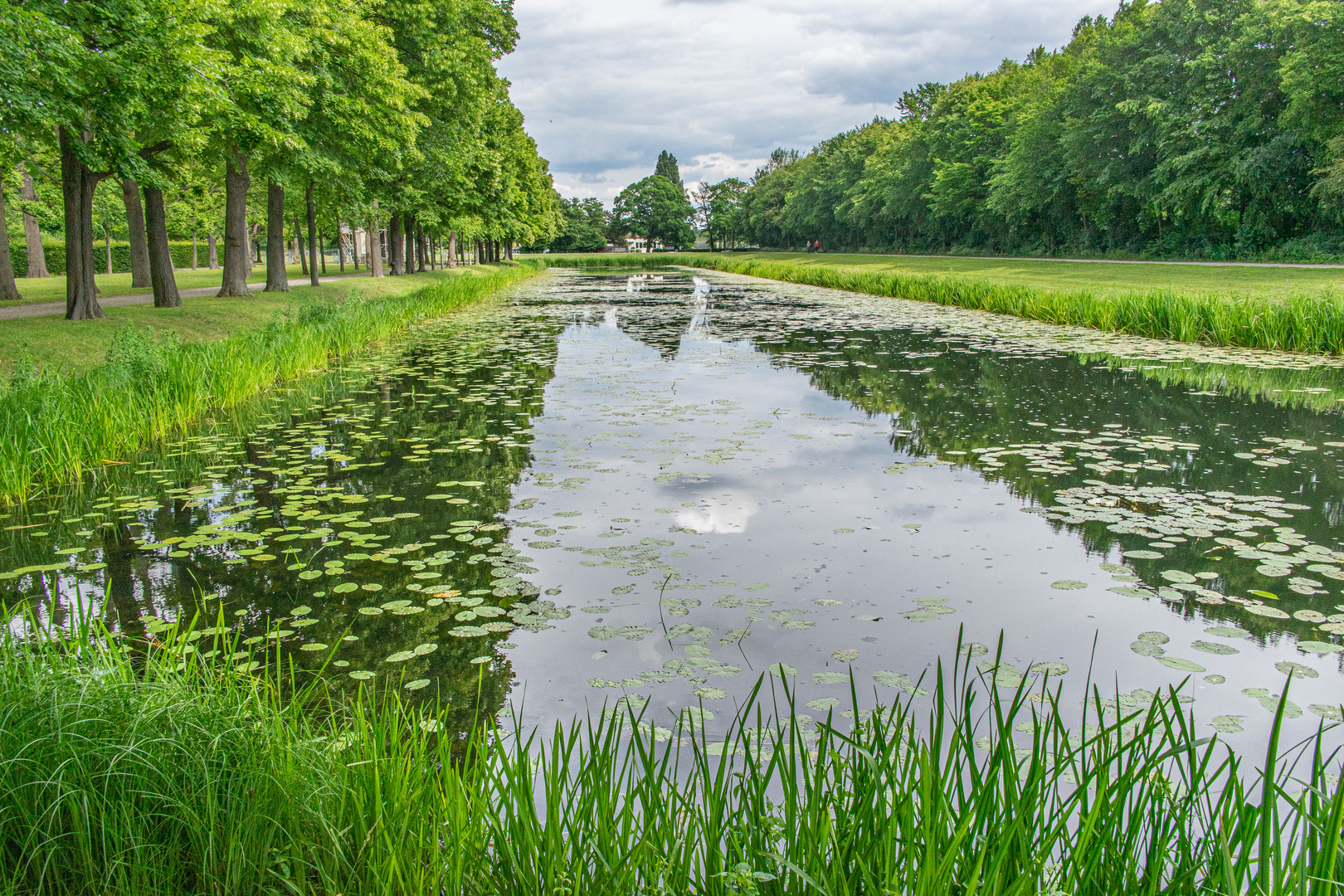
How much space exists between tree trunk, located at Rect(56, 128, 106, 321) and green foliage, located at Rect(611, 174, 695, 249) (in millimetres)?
128000

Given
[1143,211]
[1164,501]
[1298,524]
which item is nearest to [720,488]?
[1164,501]

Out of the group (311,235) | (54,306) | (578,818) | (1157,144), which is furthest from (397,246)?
(578,818)

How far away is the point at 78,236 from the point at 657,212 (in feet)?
423

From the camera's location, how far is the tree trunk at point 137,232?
747 inches

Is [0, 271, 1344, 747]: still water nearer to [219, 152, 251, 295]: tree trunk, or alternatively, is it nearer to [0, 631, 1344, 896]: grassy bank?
[0, 631, 1344, 896]: grassy bank

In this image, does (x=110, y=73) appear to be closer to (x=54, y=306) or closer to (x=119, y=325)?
(x=119, y=325)

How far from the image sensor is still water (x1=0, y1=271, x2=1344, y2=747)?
155 inches

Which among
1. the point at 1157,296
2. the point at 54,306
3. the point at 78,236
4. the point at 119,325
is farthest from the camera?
the point at 54,306

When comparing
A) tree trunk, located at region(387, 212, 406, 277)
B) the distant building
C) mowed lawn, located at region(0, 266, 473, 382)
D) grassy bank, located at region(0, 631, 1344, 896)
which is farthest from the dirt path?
the distant building

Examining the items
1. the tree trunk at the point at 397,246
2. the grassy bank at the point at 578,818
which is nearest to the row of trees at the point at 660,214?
the tree trunk at the point at 397,246

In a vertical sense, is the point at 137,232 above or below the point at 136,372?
above

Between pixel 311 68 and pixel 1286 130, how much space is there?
34.3m

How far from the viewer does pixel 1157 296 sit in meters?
16.5

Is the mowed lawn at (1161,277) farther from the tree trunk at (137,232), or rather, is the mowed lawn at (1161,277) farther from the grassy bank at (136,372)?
the tree trunk at (137,232)
